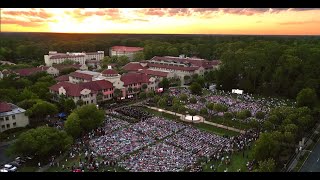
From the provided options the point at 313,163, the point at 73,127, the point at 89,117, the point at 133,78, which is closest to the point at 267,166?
the point at 313,163

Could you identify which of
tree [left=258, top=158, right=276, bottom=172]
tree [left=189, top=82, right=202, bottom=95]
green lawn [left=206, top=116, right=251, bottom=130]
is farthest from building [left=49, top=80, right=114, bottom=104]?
tree [left=258, top=158, right=276, bottom=172]

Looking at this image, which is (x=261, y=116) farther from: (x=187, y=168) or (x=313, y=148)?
(x=187, y=168)

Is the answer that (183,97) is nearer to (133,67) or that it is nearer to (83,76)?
(83,76)

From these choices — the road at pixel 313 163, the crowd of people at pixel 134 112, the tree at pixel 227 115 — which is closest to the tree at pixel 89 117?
the crowd of people at pixel 134 112

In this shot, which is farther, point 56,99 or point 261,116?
point 56,99

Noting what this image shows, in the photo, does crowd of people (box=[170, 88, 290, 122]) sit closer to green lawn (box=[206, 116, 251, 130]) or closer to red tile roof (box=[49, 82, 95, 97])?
green lawn (box=[206, 116, 251, 130])
